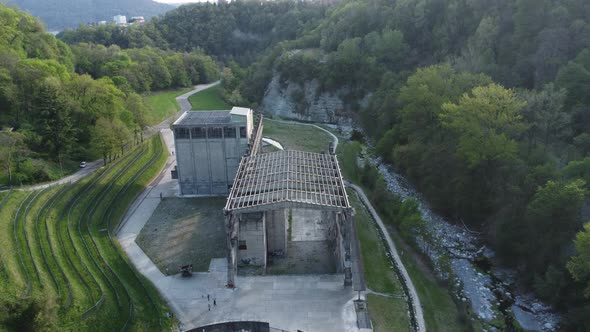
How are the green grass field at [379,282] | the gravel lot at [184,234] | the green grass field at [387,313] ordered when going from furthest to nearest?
the gravel lot at [184,234] → the green grass field at [379,282] → the green grass field at [387,313]

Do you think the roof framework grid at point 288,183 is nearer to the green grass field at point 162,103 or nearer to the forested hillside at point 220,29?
the green grass field at point 162,103

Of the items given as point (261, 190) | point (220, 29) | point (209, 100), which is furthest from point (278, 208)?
point (220, 29)

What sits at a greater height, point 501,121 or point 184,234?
point 501,121

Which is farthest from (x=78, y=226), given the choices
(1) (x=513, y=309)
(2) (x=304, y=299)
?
(1) (x=513, y=309)

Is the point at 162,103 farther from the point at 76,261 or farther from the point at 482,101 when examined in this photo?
the point at 482,101

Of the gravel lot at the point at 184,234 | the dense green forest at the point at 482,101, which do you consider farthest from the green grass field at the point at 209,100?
the gravel lot at the point at 184,234

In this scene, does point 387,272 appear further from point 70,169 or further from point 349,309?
point 70,169

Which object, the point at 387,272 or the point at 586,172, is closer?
the point at 586,172
